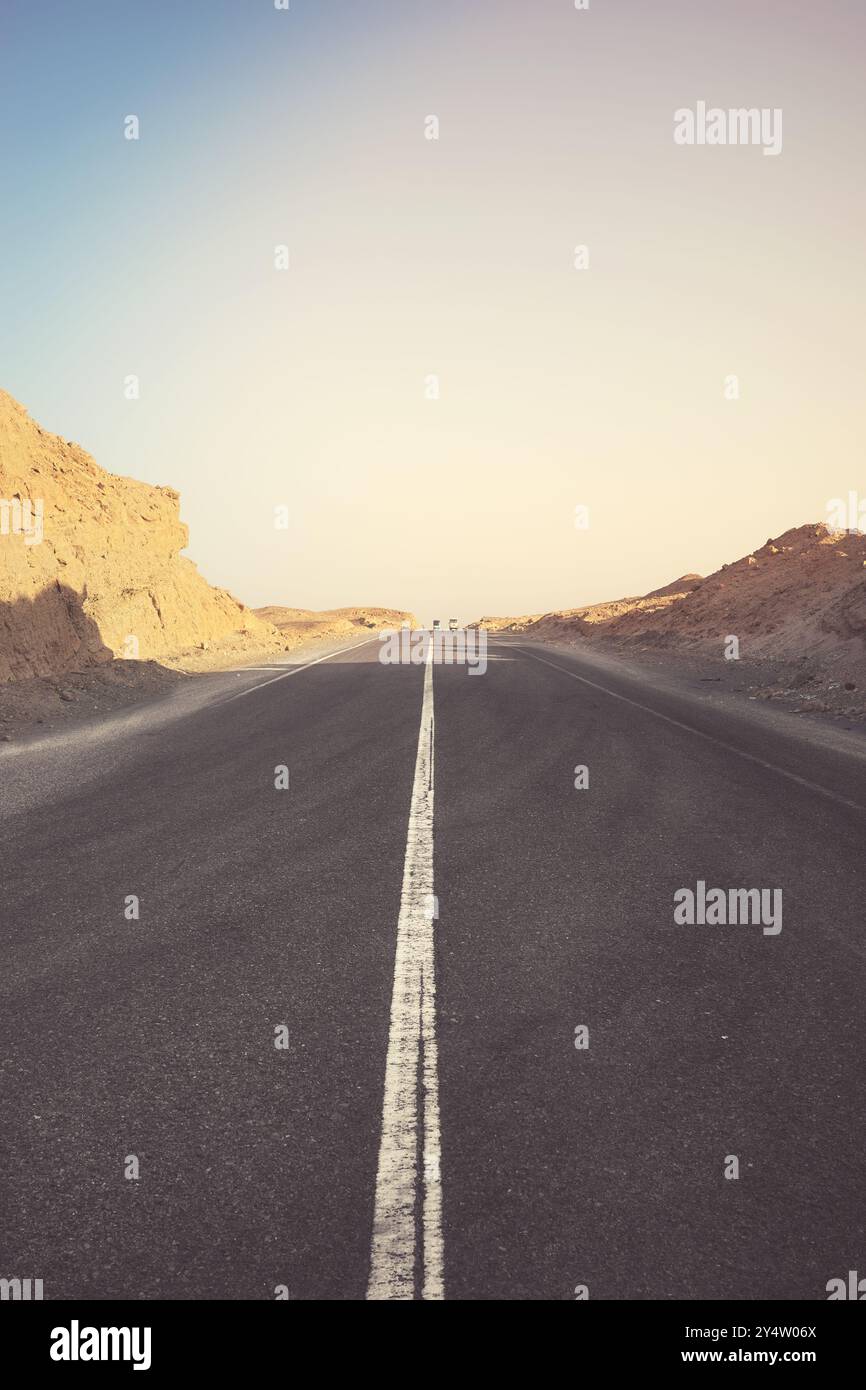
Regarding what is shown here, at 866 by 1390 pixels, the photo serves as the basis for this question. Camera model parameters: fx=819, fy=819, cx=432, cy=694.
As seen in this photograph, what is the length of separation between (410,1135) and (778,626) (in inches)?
1175

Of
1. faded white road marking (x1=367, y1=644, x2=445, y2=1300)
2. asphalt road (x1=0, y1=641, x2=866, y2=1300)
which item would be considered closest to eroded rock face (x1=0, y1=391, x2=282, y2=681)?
asphalt road (x1=0, y1=641, x2=866, y2=1300)

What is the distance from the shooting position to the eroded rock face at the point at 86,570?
1827 cm

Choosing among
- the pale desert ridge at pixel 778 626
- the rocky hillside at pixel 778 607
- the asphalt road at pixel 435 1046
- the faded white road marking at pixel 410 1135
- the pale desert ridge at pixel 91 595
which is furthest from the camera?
the rocky hillside at pixel 778 607

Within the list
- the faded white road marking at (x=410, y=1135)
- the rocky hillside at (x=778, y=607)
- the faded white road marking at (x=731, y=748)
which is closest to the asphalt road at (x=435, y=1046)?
the faded white road marking at (x=410, y=1135)

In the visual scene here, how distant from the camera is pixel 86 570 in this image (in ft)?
88.7

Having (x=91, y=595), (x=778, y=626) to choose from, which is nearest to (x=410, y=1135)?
(x=91, y=595)

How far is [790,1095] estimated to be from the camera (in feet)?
11.3

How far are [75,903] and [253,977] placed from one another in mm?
1881

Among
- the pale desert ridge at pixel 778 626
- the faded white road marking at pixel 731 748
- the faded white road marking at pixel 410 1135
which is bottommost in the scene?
the faded white road marking at pixel 410 1135

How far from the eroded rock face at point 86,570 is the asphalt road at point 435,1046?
36.8ft

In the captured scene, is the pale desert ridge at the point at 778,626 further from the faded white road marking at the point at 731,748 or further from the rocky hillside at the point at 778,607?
the faded white road marking at the point at 731,748

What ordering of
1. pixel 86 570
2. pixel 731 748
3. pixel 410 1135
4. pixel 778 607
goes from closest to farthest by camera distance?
1. pixel 410 1135
2. pixel 731 748
3. pixel 86 570
4. pixel 778 607

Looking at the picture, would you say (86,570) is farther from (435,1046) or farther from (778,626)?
(435,1046)

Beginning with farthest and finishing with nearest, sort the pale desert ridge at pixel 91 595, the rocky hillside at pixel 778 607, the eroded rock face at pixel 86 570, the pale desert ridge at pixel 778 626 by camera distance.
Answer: the rocky hillside at pixel 778 607 → the pale desert ridge at pixel 778 626 → the eroded rock face at pixel 86 570 → the pale desert ridge at pixel 91 595
